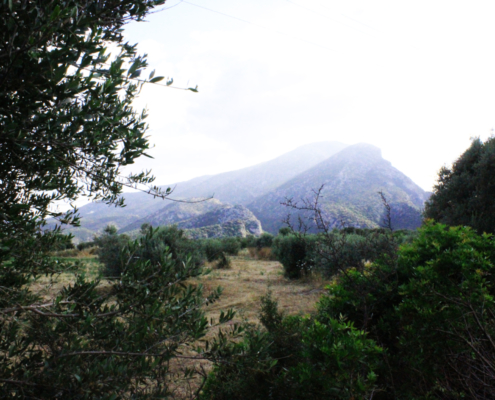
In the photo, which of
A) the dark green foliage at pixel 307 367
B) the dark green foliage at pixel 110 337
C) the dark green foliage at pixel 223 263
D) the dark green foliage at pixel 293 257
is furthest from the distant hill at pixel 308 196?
the dark green foliage at pixel 110 337

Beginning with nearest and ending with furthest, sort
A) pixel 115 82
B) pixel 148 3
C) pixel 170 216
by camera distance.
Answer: pixel 115 82 → pixel 148 3 → pixel 170 216

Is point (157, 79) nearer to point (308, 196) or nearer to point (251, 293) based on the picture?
point (251, 293)

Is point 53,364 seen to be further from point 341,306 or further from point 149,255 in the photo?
point 149,255

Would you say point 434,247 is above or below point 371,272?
above

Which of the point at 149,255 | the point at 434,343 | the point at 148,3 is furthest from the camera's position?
the point at 149,255

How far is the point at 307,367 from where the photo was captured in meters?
2.33

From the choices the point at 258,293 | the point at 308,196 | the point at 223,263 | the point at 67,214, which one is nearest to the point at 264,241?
the point at 223,263

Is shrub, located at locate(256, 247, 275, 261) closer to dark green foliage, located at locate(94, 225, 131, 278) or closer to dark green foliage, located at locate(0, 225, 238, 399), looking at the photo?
dark green foliage, located at locate(94, 225, 131, 278)

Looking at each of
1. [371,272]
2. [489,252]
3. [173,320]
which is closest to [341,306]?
[371,272]

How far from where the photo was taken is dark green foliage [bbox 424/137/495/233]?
27.9 ft

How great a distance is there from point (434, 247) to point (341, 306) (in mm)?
1651

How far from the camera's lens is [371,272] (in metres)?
4.01

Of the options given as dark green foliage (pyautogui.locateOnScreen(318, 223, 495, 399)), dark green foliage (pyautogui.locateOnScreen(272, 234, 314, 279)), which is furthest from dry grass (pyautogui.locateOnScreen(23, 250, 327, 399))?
dark green foliage (pyautogui.locateOnScreen(318, 223, 495, 399))

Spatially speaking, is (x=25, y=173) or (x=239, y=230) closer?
(x=25, y=173)
